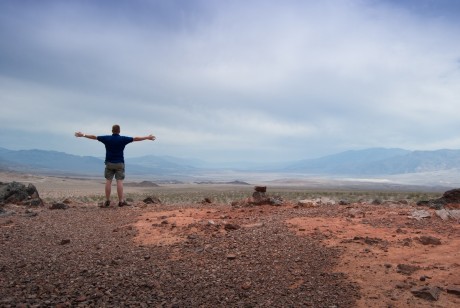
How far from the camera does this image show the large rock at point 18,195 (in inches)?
640

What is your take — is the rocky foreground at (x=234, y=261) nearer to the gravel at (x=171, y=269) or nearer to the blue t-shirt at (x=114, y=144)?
the gravel at (x=171, y=269)

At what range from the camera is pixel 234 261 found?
7.91m

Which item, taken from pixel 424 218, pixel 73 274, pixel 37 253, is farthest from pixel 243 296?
pixel 424 218

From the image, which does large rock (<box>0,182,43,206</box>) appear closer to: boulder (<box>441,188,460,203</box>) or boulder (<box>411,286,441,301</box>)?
boulder (<box>411,286,441,301</box>)

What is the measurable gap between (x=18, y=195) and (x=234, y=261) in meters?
12.2

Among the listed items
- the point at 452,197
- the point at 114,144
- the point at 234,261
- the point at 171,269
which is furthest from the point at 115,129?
the point at 452,197

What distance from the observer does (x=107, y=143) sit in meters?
14.2

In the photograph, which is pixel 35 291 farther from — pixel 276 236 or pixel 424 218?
pixel 424 218

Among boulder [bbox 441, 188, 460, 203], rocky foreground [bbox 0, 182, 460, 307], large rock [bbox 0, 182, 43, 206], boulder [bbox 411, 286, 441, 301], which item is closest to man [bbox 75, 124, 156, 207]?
rocky foreground [bbox 0, 182, 460, 307]

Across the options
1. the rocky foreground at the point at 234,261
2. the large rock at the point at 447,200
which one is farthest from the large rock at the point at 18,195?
the large rock at the point at 447,200

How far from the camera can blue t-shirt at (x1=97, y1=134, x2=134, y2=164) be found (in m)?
14.2

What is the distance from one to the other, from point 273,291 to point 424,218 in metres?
6.41

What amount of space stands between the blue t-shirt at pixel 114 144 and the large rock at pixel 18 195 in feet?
13.0

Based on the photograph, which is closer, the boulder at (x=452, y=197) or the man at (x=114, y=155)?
the man at (x=114, y=155)
